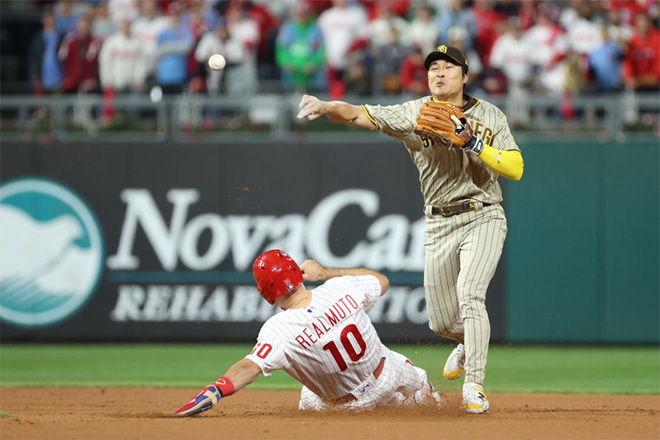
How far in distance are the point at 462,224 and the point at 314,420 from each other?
5.06 feet

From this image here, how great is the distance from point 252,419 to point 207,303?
5.63 metres

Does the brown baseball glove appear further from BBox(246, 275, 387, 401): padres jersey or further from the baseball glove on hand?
BBox(246, 275, 387, 401): padres jersey

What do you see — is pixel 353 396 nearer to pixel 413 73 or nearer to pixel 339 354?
pixel 339 354

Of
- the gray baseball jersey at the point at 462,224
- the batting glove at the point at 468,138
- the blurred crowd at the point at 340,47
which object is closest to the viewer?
the batting glove at the point at 468,138

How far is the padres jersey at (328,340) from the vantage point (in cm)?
529

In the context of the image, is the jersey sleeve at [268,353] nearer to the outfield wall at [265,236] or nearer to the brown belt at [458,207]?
the brown belt at [458,207]

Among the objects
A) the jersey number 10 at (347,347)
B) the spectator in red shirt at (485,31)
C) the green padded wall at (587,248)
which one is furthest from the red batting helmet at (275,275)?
the spectator in red shirt at (485,31)

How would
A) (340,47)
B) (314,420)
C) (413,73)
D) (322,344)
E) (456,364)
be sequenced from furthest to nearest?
1. (340,47)
2. (413,73)
3. (456,364)
4. (314,420)
5. (322,344)

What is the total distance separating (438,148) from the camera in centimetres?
598

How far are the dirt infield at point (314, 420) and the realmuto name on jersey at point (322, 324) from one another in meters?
0.45

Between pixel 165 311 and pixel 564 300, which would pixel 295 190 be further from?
pixel 564 300

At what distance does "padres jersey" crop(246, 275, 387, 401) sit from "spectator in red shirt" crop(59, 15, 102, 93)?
720 centimetres

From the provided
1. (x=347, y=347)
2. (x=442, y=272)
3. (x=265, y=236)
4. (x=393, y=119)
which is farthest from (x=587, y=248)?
(x=347, y=347)

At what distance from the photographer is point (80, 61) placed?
39.6 feet
